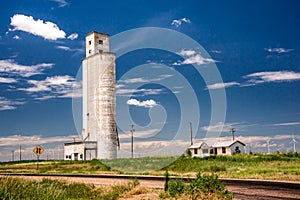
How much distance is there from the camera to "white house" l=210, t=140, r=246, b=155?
272 feet

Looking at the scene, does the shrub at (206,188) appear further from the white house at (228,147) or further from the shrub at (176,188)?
the white house at (228,147)

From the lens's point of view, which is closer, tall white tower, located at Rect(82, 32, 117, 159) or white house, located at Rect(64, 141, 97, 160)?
white house, located at Rect(64, 141, 97, 160)

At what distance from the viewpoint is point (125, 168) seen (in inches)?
1882

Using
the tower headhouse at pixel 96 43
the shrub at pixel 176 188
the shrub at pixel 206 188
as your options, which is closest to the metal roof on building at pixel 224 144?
the tower headhouse at pixel 96 43

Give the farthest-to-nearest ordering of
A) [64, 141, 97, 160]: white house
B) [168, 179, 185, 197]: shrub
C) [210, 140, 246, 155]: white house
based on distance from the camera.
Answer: [210, 140, 246, 155]: white house < [64, 141, 97, 160]: white house < [168, 179, 185, 197]: shrub

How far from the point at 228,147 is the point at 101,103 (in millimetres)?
32257

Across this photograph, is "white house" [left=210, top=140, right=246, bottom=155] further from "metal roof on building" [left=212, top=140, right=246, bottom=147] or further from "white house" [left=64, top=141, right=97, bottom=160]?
"white house" [left=64, top=141, right=97, bottom=160]

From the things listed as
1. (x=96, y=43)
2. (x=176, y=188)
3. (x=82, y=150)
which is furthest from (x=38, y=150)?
(x=176, y=188)

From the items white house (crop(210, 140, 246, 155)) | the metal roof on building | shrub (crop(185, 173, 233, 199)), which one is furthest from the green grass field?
the metal roof on building

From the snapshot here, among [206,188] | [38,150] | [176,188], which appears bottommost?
[176,188]

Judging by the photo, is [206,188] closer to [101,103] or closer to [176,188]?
[176,188]

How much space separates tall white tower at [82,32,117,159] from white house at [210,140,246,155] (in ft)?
94.4

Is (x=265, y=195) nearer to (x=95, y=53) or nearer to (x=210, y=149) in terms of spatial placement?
(x=95, y=53)

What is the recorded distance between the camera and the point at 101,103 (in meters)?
65.6
